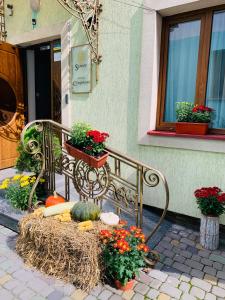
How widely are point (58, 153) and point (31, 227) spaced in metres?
0.89

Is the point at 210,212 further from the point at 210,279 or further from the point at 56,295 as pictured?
the point at 56,295

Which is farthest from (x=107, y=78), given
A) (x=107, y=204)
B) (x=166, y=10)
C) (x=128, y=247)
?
(x=128, y=247)

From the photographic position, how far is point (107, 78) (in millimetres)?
3596

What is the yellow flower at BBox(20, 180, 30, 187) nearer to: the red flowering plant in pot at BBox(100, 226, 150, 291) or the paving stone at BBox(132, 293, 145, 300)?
the red flowering plant in pot at BBox(100, 226, 150, 291)

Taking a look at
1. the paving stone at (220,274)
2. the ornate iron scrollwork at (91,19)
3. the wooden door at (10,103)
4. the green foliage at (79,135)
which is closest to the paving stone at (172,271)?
the paving stone at (220,274)

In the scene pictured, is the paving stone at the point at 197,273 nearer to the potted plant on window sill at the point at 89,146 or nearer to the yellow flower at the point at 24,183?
the potted plant on window sill at the point at 89,146

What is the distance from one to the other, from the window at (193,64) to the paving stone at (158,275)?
1772 mm

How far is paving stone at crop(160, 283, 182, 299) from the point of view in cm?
207

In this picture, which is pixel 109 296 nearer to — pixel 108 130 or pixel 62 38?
pixel 108 130

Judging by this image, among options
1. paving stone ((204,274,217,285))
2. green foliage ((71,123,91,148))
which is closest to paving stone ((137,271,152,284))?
paving stone ((204,274,217,285))

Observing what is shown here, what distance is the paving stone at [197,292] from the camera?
6.80 feet

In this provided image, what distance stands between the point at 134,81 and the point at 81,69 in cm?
100

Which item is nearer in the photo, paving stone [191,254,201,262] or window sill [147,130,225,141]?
paving stone [191,254,201,262]

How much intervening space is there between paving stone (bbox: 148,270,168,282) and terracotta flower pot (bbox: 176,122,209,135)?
1.62 meters
